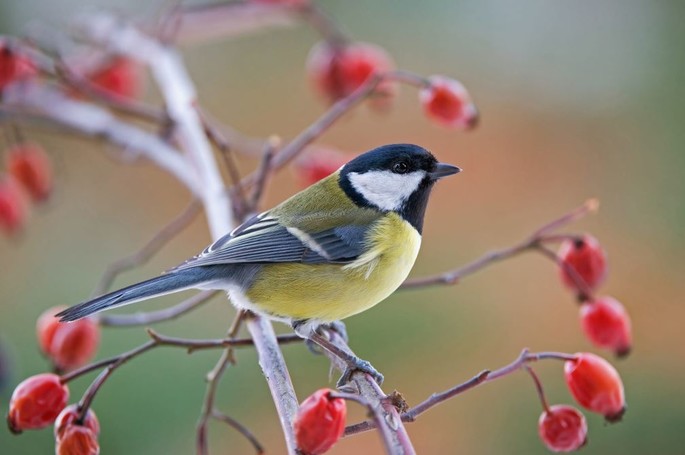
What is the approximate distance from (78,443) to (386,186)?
490mm

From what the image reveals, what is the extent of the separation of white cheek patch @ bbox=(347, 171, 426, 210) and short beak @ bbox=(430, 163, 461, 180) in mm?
14

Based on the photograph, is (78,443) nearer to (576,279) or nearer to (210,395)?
(210,395)

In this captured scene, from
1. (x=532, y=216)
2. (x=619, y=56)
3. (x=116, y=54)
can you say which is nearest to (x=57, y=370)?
(x=116, y=54)

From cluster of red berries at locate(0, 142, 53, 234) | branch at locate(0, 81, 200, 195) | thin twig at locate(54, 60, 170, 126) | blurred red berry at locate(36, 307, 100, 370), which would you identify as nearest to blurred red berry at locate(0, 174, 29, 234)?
cluster of red berries at locate(0, 142, 53, 234)

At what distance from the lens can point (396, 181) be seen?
3.41ft

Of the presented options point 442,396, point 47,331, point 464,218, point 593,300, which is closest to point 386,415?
point 442,396

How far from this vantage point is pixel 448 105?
40.9 inches

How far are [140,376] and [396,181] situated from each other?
81 centimetres

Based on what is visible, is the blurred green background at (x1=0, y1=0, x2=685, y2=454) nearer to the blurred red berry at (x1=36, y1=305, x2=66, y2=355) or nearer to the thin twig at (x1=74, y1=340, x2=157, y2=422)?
the blurred red berry at (x1=36, y1=305, x2=66, y2=355)

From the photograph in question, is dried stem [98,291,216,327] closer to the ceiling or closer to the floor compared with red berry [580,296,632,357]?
closer to the ceiling

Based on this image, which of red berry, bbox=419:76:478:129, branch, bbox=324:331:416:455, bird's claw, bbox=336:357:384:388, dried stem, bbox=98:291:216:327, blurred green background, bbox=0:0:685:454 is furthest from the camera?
blurred green background, bbox=0:0:685:454

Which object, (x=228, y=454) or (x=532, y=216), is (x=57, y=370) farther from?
(x=532, y=216)

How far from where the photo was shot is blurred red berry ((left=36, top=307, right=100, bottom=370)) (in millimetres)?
926

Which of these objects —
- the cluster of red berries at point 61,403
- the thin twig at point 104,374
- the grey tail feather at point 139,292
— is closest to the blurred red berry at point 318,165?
the grey tail feather at point 139,292
